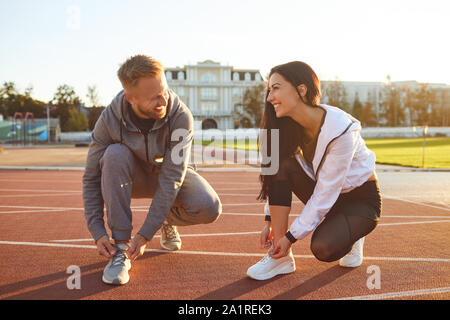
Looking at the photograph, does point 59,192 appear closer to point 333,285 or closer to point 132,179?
point 132,179

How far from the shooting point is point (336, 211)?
2.96 m

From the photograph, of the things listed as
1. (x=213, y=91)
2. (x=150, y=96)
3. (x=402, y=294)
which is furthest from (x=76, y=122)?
(x=402, y=294)

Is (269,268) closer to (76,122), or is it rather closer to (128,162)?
(128,162)

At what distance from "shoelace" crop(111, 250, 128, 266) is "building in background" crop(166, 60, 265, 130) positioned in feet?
243

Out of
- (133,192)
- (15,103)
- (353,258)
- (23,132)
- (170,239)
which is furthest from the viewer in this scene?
(15,103)

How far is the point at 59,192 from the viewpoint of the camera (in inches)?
297

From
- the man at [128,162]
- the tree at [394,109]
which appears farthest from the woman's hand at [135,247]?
the tree at [394,109]

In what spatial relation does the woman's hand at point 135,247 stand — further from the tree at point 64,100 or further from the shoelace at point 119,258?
the tree at point 64,100

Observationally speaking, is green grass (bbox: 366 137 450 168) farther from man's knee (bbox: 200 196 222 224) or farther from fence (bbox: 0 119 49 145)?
fence (bbox: 0 119 49 145)

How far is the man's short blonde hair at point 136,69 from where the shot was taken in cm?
262

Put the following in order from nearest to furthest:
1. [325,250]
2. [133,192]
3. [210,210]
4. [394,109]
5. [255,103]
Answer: [325,250] < [210,210] < [133,192] < [255,103] < [394,109]

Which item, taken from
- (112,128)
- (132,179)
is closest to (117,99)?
(112,128)

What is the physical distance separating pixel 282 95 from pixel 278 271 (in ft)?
4.35
